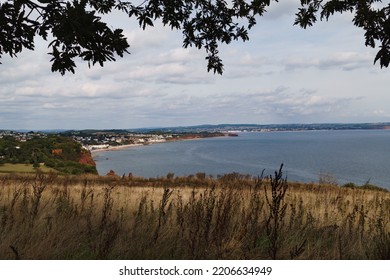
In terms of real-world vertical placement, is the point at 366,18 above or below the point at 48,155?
above

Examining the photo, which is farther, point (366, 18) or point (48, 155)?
point (48, 155)

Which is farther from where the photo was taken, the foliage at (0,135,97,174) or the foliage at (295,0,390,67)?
the foliage at (0,135,97,174)

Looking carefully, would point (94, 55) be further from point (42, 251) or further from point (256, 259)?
point (256, 259)

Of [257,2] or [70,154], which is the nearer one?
[257,2]

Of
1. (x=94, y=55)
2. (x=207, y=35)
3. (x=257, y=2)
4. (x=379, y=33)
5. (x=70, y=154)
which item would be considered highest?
(x=257, y=2)

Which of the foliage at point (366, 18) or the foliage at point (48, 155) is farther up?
the foliage at point (366, 18)

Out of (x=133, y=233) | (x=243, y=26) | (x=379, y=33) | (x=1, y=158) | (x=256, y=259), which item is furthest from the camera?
(x=1, y=158)

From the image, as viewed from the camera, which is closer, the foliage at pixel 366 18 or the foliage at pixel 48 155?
the foliage at pixel 366 18

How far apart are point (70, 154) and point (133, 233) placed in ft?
353

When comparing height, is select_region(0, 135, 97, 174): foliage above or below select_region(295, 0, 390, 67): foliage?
below
